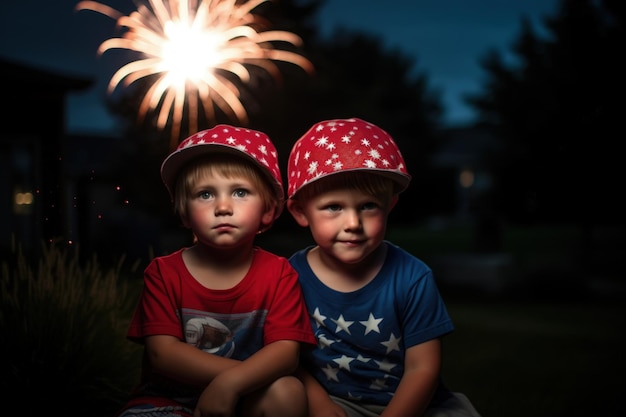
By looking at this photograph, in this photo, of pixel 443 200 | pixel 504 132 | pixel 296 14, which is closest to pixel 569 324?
pixel 504 132

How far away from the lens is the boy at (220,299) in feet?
7.15

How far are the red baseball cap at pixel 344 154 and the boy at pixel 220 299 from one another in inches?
4.6

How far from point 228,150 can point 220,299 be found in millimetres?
485

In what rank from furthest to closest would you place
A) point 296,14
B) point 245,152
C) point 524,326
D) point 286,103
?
point 296,14 → point 286,103 → point 524,326 → point 245,152

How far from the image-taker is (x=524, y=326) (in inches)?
346

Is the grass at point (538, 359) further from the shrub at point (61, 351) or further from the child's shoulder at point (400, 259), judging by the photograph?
the shrub at point (61, 351)

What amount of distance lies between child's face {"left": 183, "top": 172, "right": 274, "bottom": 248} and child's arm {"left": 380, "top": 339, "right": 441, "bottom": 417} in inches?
27.3

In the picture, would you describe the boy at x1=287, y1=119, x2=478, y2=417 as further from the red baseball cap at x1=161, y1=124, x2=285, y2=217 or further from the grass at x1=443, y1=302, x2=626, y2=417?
the grass at x1=443, y1=302, x2=626, y2=417

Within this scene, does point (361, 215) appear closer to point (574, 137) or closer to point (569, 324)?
point (574, 137)

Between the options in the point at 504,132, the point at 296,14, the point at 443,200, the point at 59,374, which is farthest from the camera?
the point at 443,200

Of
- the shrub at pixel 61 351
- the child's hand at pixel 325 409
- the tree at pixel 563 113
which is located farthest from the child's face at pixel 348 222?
the tree at pixel 563 113

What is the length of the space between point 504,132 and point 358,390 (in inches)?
556

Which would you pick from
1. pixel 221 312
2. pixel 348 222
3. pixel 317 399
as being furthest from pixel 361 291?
pixel 221 312

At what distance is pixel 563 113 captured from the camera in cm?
1027
